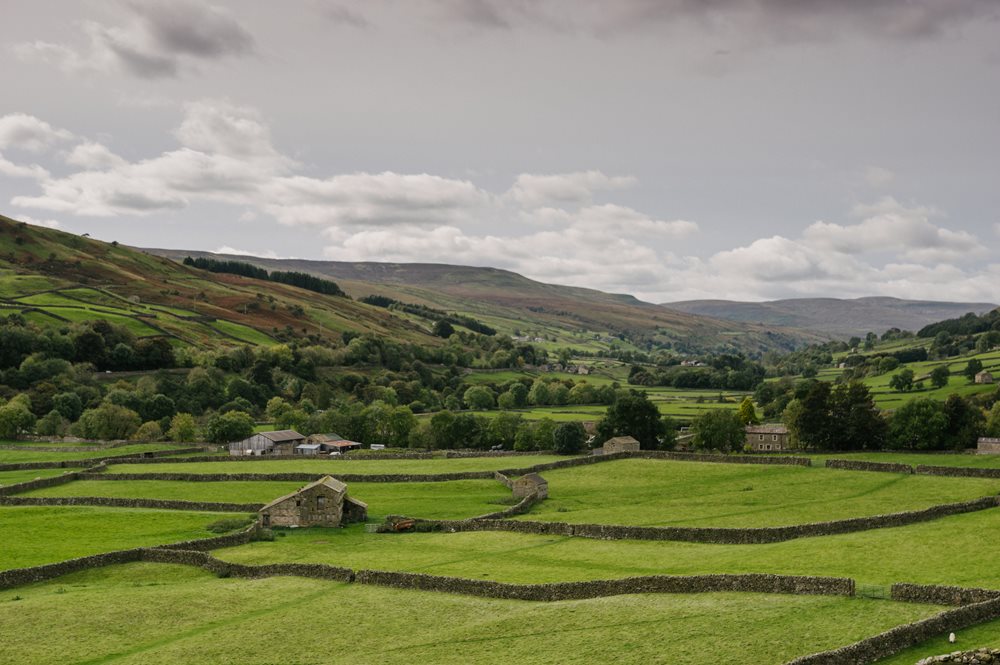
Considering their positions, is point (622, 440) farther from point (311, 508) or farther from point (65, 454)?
point (65, 454)

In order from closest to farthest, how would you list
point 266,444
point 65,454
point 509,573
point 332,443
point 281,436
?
point 509,573, point 65,454, point 266,444, point 281,436, point 332,443

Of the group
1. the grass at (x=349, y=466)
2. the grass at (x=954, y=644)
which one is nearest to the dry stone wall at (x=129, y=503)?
the grass at (x=349, y=466)

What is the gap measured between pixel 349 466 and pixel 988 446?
193 ft

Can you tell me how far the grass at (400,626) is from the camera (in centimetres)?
2716

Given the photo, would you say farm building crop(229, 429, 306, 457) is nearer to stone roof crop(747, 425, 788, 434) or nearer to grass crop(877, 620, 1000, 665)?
stone roof crop(747, 425, 788, 434)

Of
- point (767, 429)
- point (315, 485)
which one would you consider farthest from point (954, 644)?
point (767, 429)

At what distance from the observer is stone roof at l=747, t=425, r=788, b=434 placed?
109100 millimetres

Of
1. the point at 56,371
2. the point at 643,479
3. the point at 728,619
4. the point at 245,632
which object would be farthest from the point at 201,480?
the point at 56,371

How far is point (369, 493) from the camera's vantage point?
67.7 m

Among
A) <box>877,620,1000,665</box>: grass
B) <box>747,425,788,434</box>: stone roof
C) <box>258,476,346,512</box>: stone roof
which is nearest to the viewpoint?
<box>877,620,1000,665</box>: grass

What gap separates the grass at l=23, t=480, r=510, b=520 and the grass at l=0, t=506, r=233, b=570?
5.87 meters

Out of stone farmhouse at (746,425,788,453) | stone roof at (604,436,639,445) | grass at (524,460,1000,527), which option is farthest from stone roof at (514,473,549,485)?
stone farmhouse at (746,425,788,453)

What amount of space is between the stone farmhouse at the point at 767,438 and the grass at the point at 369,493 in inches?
1934

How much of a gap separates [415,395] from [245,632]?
12469cm
